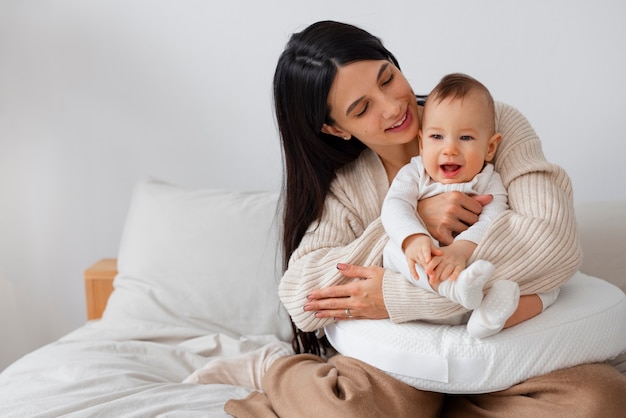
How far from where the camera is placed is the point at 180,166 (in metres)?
2.63

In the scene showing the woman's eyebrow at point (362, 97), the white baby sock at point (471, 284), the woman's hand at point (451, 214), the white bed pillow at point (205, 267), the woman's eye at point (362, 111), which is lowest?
the white bed pillow at point (205, 267)

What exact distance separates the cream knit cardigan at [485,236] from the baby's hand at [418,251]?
2.9 inches

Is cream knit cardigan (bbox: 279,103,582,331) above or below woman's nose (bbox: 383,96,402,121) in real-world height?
below

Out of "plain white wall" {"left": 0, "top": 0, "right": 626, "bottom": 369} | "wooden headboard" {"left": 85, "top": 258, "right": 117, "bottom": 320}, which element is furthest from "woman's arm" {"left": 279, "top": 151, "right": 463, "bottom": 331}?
"wooden headboard" {"left": 85, "top": 258, "right": 117, "bottom": 320}

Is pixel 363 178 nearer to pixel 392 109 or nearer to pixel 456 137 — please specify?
pixel 392 109

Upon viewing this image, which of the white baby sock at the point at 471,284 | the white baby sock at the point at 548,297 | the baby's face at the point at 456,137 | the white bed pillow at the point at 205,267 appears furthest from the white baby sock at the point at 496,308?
the white bed pillow at the point at 205,267

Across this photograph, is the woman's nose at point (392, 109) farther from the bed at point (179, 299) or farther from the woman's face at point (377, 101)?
the bed at point (179, 299)

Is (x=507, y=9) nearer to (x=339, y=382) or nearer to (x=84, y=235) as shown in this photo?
(x=339, y=382)

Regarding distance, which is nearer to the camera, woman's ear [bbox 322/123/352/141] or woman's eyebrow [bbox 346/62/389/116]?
woman's eyebrow [bbox 346/62/389/116]

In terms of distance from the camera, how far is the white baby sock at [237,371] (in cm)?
175

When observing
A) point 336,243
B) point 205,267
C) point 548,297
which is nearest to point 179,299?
point 205,267

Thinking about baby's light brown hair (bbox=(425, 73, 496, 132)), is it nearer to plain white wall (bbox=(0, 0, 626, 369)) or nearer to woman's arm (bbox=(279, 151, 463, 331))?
woman's arm (bbox=(279, 151, 463, 331))

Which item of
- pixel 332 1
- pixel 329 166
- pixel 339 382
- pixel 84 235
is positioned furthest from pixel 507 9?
pixel 84 235

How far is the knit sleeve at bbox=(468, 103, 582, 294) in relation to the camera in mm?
1435
